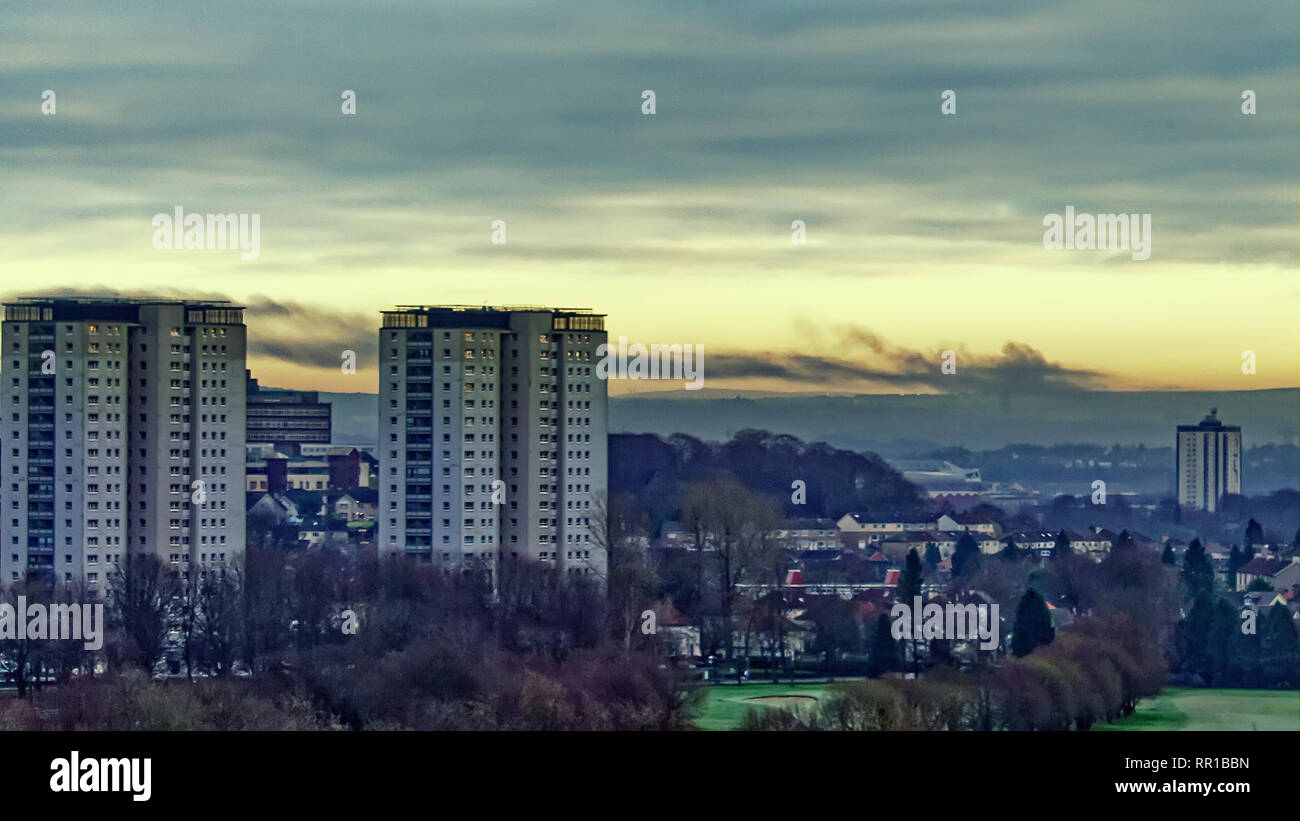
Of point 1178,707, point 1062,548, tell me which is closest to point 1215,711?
point 1178,707

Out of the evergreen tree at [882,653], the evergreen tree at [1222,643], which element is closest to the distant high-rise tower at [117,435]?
the evergreen tree at [882,653]

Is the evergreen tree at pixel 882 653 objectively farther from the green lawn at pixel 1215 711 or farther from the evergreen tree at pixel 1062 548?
the evergreen tree at pixel 1062 548

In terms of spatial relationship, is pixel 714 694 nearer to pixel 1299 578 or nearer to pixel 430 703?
pixel 430 703

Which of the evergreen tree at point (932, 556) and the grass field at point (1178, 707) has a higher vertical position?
the evergreen tree at point (932, 556)
